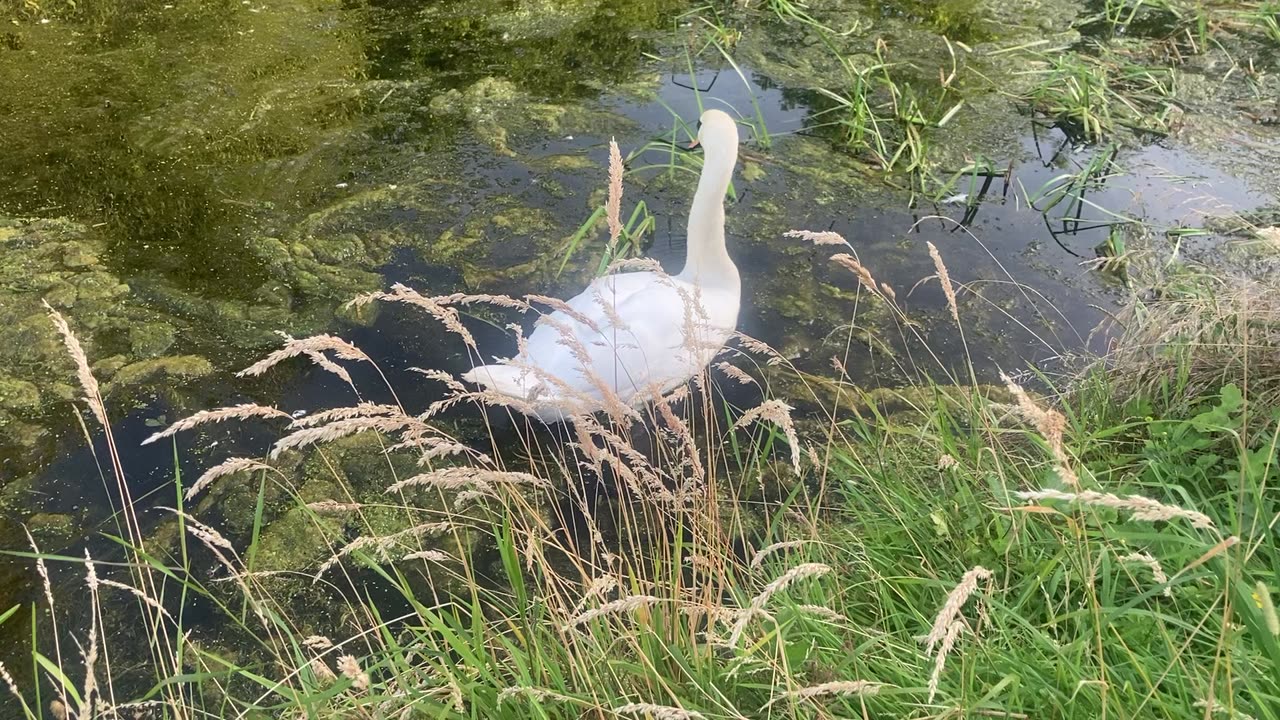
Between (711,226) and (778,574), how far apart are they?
43.5 inches

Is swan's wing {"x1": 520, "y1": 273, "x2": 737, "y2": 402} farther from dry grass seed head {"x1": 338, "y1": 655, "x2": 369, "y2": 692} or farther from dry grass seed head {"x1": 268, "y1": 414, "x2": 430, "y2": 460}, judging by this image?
dry grass seed head {"x1": 338, "y1": 655, "x2": 369, "y2": 692}

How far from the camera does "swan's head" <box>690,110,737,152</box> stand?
2.17 metres

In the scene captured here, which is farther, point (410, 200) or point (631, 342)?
point (410, 200)

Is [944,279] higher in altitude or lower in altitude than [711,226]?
higher

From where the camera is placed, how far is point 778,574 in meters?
1.45

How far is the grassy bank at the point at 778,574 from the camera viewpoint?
98 centimetres

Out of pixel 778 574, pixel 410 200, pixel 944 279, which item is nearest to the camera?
pixel 944 279

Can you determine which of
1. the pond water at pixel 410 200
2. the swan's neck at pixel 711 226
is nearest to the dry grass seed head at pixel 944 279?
the pond water at pixel 410 200

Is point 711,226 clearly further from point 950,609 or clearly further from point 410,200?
point 950,609

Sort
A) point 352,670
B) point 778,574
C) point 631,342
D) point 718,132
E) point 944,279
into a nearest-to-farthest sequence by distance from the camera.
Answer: point 352,670 < point 944,279 < point 778,574 < point 631,342 < point 718,132

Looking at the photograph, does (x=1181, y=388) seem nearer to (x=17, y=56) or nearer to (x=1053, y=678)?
(x=1053, y=678)

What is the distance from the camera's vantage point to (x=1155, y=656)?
3.54 feet

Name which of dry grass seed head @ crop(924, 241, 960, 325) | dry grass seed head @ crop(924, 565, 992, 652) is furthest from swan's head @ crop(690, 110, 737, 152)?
dry grass seed head @ crop(924, 565, 992, 652)

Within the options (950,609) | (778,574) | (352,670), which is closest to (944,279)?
(778,574)
